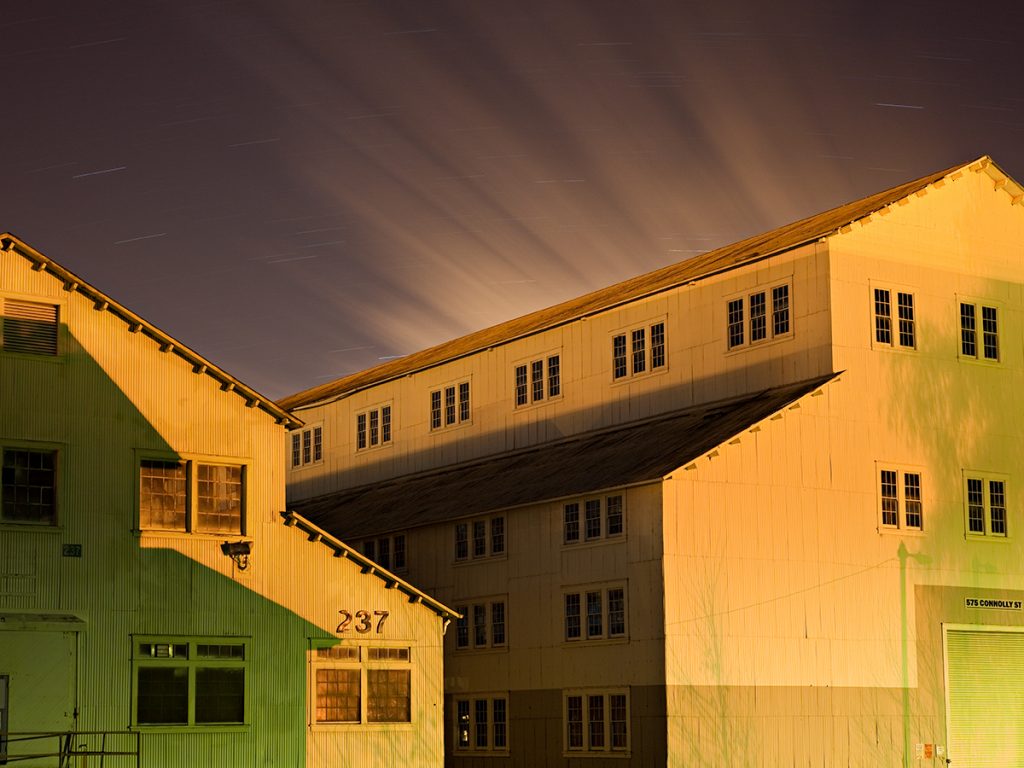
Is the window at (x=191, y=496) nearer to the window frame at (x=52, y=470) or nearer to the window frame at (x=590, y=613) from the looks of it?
the window frame at (x=52, y=470)

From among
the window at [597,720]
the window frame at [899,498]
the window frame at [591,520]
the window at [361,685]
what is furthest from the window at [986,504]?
the window at [361,685]

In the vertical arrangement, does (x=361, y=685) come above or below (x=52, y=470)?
below

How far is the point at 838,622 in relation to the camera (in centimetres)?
4081

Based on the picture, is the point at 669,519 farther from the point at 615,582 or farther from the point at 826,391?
the point at 826,391

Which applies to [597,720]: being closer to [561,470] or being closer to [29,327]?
[561,470]

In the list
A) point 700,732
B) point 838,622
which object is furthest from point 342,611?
point 838,622

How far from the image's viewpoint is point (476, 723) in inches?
1812

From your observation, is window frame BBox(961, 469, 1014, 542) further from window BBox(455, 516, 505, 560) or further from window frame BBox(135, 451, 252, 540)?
window frame BBox(135, 451, 252, 540)

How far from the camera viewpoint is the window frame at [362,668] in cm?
3441

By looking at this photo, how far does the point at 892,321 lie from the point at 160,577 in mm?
22562

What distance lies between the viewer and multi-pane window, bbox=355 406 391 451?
63125 millimetres

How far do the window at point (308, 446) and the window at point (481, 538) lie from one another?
68.6 feet

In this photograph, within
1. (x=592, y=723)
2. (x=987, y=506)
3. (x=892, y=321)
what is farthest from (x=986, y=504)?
(x=592, y=723)

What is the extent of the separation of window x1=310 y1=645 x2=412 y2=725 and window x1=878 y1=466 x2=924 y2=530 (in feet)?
49.2
